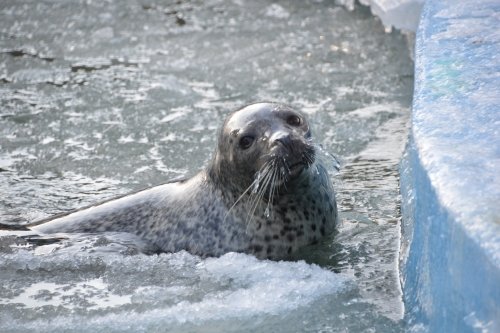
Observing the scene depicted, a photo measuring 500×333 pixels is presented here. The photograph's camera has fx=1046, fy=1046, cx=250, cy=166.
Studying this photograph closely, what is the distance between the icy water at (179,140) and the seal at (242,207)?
11 centimetres

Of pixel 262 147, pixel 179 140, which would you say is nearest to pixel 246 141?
pixel 262 147

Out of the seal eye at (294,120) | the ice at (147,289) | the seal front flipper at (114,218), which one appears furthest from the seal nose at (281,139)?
the seal front flipper at (114,218)

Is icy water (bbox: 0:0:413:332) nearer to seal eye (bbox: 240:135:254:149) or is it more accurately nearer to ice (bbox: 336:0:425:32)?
ice (bbox: 336:0:425:32)

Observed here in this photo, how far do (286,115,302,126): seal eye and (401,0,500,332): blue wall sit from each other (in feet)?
1.82

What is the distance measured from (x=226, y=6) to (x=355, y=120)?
309 cm

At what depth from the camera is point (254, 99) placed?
695cm

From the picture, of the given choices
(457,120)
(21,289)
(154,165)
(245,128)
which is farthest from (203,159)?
(457,120)

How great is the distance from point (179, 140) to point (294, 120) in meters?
1.72

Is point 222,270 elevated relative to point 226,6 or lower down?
lower down

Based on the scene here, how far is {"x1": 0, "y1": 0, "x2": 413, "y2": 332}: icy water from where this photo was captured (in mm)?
4180

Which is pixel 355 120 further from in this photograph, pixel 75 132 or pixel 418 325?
pixel 418 325

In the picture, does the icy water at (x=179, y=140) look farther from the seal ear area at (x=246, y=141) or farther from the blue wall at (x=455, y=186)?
the seal ear area at (x=246, y=141)

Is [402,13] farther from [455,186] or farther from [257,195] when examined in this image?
[455,186]

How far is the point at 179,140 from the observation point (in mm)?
6344
